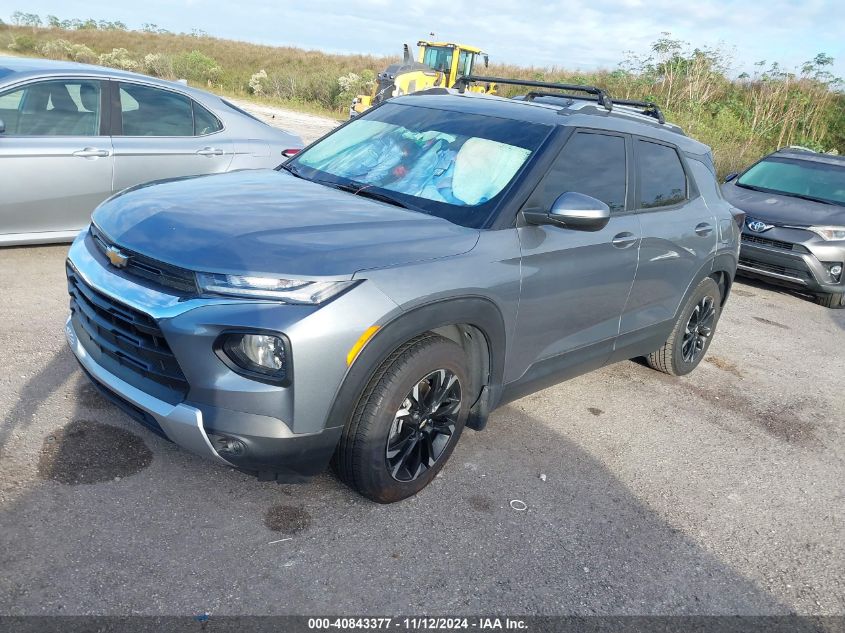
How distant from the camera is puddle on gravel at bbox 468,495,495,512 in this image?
3445 millimetres

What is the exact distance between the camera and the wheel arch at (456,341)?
2865 mm

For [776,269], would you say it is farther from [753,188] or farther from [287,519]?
[287,519]

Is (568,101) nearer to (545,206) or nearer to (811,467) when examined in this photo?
(545,206)

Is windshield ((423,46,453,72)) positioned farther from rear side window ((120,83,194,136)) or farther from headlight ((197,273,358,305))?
headlight ((197,273,358,305))

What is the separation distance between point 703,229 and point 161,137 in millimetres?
4589

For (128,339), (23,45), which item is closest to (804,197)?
(128,339)

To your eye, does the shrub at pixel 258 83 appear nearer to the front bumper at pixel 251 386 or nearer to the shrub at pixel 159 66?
the shrub at pixel 159 66

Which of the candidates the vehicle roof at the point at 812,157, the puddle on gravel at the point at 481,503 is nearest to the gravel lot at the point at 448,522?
the puddle on gravel at the point at 481,503

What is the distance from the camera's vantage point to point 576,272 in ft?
12.6

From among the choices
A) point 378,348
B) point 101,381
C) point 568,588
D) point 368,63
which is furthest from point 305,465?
point 368,63

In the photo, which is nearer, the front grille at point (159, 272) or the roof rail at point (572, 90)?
the front grille at point (159, 272)

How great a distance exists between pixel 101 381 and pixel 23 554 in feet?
2.42

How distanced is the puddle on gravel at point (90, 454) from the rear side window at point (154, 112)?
3.55m

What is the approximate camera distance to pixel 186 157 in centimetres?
655
